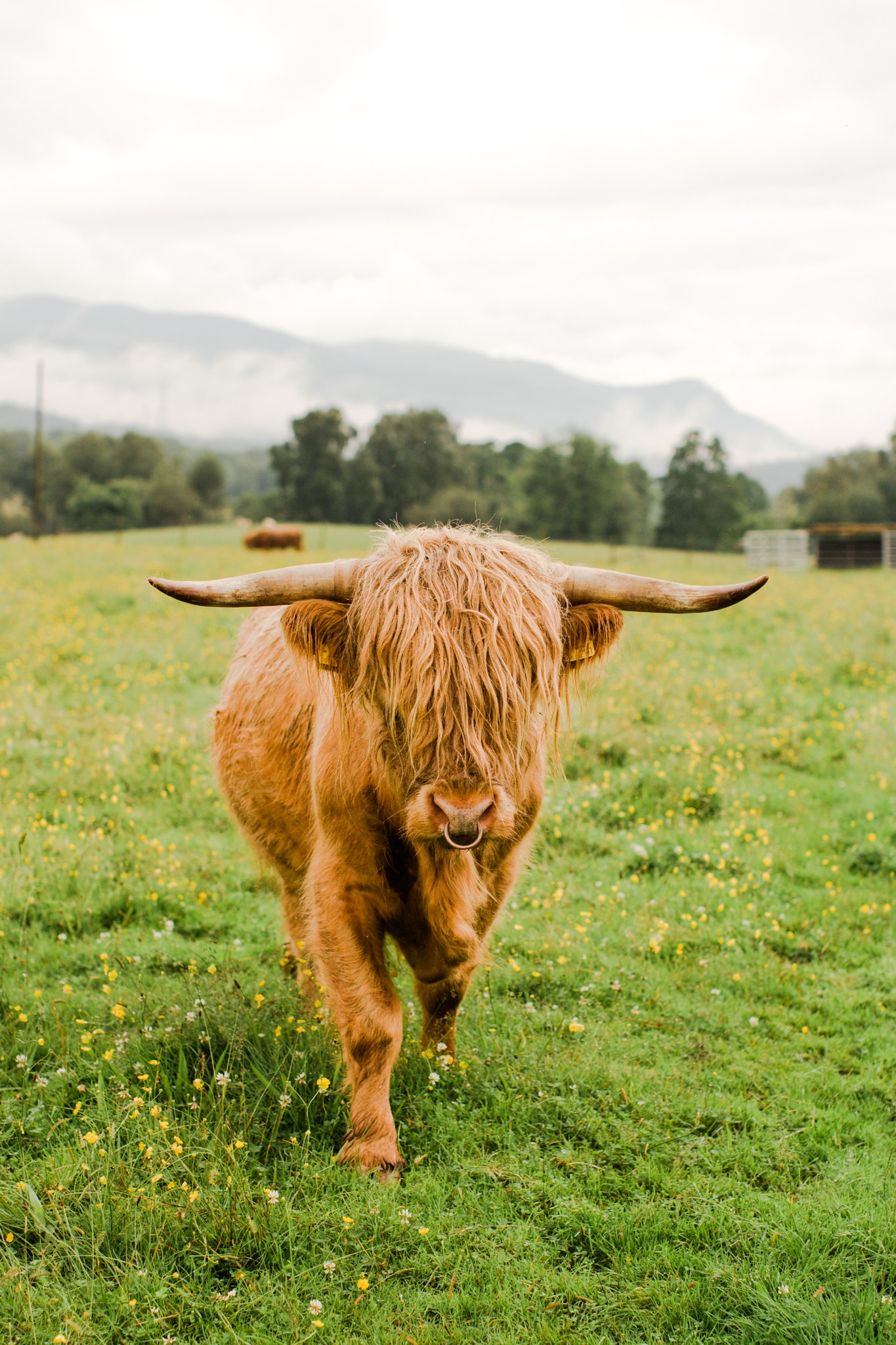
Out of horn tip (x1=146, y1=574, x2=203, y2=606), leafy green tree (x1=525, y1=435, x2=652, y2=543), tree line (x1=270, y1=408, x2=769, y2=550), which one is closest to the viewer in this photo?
horn tip (x1=146, y1=574, x2=203, y2=606)

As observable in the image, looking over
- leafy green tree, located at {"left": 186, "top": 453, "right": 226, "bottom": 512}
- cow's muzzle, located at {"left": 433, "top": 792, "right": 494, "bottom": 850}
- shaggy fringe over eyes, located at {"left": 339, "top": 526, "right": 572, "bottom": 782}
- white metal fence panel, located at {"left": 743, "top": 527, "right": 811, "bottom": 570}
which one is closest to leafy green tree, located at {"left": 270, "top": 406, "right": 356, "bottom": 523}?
Result: white metal fence panel, located at {"left": 743, "top": 527, "right": 811, "bottom": 570}

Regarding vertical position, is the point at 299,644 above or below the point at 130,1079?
above

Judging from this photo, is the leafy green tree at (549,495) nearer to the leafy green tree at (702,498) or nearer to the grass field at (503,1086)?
the leafy green tree at (702,498)

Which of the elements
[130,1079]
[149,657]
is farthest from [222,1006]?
[149,657]

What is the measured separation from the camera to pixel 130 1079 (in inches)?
157

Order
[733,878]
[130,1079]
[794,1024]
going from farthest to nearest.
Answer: [733,878] → [794,1024] → [130,1079]

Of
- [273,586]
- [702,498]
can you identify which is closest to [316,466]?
[702,498]

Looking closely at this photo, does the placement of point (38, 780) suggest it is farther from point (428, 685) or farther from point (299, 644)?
point (428, 685)

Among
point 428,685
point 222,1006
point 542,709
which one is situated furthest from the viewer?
point 222,1006

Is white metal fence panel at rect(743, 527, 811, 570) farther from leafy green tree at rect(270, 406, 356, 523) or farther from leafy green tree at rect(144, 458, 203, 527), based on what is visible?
leafy green tree at rect(144, 458, 203, 527)

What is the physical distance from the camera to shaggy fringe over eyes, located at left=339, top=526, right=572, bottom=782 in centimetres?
329

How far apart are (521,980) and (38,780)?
4.62 meters

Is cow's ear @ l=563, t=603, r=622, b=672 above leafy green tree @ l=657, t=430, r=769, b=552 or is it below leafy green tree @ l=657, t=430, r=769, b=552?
below

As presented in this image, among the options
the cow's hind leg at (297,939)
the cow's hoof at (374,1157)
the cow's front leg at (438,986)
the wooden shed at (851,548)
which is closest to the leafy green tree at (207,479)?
the wooden shed at (851,548)
